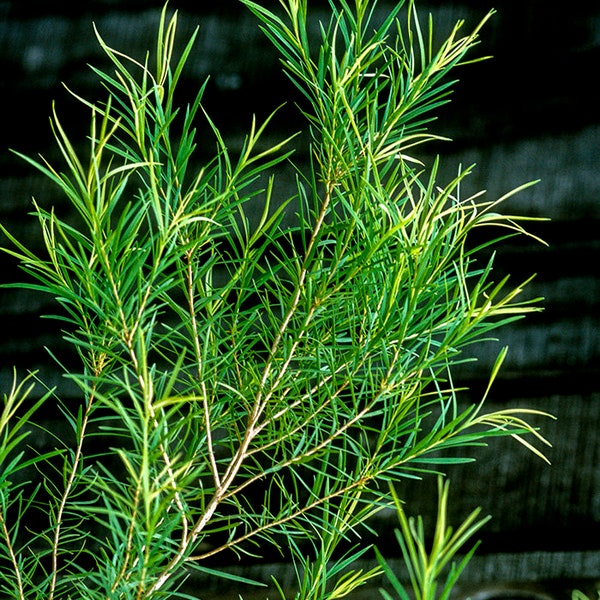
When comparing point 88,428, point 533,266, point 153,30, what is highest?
point 153,30

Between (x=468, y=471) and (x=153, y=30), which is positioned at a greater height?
(x=153, y=30)

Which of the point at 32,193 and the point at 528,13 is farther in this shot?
the point at 32,193

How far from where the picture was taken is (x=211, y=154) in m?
0.62

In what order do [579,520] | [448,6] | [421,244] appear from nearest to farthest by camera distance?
[421,244], [579,520], [448,6]

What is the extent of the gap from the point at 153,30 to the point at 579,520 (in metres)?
0.48

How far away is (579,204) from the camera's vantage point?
1.70 feet

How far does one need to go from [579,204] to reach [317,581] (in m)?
0.33

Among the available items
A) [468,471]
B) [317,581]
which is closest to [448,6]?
[468,471]

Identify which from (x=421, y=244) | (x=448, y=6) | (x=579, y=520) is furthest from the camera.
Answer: (x=448, y=6)

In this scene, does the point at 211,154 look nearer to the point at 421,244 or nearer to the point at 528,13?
the point at 528,13

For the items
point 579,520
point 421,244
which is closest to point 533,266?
point 579,520

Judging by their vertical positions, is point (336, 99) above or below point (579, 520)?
above

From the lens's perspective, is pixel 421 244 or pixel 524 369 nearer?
pixel 421 244

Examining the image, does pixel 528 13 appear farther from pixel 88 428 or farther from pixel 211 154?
pixel 88 428
